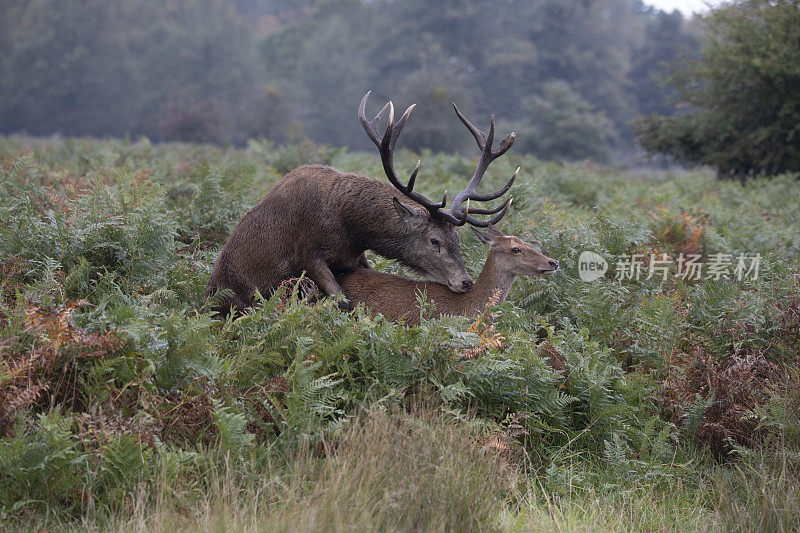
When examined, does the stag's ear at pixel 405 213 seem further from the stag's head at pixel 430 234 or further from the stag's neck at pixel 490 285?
the stag's neck at pixel 490 285

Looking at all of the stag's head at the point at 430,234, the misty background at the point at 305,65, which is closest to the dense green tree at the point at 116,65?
the misty background at the point at 305,65

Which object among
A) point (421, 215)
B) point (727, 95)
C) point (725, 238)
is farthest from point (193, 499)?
point (727, 95)

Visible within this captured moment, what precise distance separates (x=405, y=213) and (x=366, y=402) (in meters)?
1.96

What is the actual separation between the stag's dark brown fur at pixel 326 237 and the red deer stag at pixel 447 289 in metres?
0.12

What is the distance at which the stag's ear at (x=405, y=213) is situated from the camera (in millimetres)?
6105

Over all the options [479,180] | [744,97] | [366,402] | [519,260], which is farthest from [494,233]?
[744,97]

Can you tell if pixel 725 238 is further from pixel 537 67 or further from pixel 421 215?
pixel 537 67

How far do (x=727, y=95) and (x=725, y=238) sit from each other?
48.8 feet

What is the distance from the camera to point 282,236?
19.9 ft

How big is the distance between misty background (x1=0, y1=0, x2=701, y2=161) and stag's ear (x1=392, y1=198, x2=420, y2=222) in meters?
30.9

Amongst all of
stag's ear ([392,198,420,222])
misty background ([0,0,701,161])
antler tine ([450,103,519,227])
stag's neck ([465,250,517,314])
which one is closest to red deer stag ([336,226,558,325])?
stag's neck ([465,250,517,314])

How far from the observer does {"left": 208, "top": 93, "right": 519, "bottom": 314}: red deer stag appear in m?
6.06

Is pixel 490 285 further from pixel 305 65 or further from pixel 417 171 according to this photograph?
pixel 305 65

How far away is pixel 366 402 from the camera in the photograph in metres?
4.75
